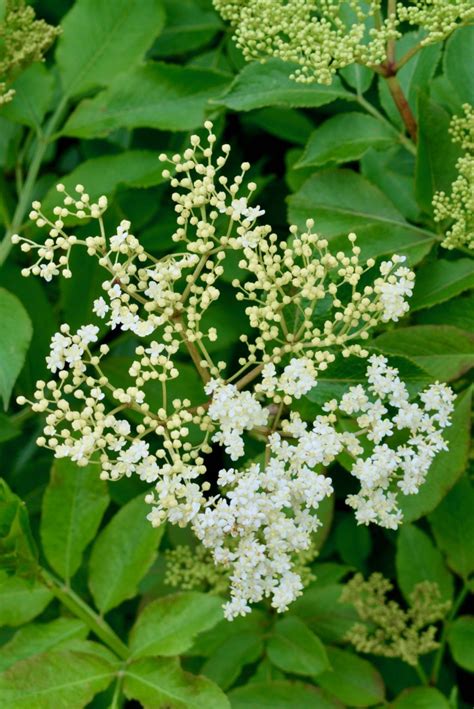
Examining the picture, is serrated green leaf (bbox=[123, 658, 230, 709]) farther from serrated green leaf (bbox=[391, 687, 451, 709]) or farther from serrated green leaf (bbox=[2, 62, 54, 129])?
serrated green leaf (bbox=[2, 62, 54, 129])

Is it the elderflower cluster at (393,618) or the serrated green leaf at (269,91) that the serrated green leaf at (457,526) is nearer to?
the elderflower cluster at (393,618)

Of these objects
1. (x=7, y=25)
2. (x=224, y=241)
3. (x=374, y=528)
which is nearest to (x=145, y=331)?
(x=224, y=241)

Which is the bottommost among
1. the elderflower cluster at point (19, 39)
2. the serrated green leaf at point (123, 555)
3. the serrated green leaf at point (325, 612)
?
the serrated green leaf at point (325, 612)

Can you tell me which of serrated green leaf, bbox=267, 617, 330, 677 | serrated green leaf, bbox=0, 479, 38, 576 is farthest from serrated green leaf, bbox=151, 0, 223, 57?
serrated green leaf, bbox=267, 617, 330, 677

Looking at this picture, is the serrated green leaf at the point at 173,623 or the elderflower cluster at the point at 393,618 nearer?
the serrated green leaf at the point at 173,623

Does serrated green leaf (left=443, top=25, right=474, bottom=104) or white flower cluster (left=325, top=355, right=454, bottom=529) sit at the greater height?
serrated green leaf (left=443, top=25, right=474, bottom=104)

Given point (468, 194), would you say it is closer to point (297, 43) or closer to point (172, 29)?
point (297, 43)

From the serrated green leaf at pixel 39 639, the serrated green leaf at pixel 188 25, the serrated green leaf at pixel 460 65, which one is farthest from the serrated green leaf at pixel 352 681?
the serrated green leaf at pixel 188 25
